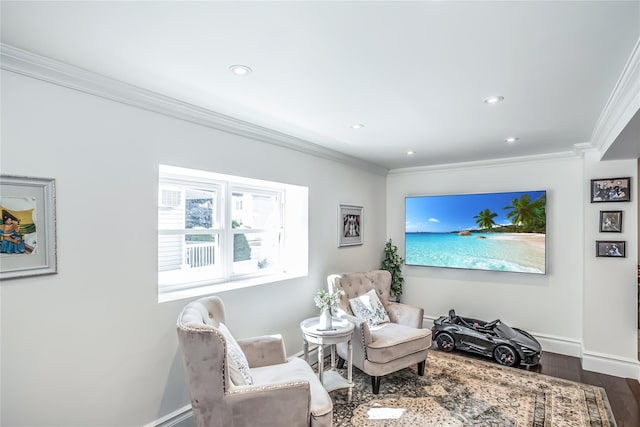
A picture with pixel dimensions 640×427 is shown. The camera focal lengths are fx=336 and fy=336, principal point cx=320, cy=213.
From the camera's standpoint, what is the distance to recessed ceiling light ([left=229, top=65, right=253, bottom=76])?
1.89 meters

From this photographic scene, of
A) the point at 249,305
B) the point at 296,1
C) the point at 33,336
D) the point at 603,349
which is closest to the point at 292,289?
the point at 249,305

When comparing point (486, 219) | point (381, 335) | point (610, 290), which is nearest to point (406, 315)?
point (381, 335)

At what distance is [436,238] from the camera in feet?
15.9

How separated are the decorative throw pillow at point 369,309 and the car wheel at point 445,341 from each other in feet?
2.78

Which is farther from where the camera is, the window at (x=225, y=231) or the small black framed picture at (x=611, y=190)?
the small black framed picture at (x=611, y=190)

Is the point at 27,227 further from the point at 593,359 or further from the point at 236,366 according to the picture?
the point at 593,359

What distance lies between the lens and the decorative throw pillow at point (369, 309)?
360cm

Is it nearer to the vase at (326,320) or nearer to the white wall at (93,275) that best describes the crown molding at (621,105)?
the vase at (326,320)

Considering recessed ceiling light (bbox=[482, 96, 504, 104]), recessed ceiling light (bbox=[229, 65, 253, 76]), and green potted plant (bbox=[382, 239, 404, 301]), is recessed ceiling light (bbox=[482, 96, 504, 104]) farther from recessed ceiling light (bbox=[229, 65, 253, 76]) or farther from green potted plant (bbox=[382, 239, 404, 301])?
green potted plant (bbox=[382, 239, 404, 301])

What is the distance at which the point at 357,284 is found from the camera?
153 inches

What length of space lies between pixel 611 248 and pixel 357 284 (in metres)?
2.68

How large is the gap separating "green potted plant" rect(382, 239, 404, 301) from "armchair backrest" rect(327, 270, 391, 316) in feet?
2.88

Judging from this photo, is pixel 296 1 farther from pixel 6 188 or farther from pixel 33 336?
pixel 33 336

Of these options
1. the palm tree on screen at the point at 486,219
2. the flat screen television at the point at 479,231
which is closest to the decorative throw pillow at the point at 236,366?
the flat screen television at the point at 479,231
